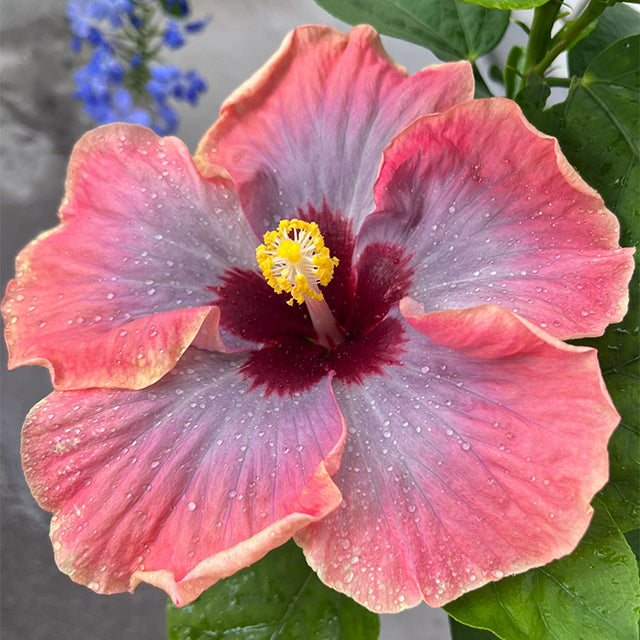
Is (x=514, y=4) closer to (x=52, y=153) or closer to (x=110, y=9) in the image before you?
(x=110, y=9)

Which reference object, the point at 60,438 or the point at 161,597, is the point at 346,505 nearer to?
the point at 60,438

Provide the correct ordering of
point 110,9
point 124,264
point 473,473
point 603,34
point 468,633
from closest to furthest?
point 473,473, point 124,264, point 468,633, point 603,34, point 110,9

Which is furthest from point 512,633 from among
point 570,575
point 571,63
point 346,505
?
point 571,63

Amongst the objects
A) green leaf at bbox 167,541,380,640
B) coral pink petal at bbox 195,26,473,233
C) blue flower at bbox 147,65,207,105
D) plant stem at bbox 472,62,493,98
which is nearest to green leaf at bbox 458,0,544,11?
coral pink petal at bbox 195,26,473,233

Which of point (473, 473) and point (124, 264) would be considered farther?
point (124, 264)

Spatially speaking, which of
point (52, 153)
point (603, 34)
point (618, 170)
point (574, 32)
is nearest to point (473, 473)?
point (618, 170)
